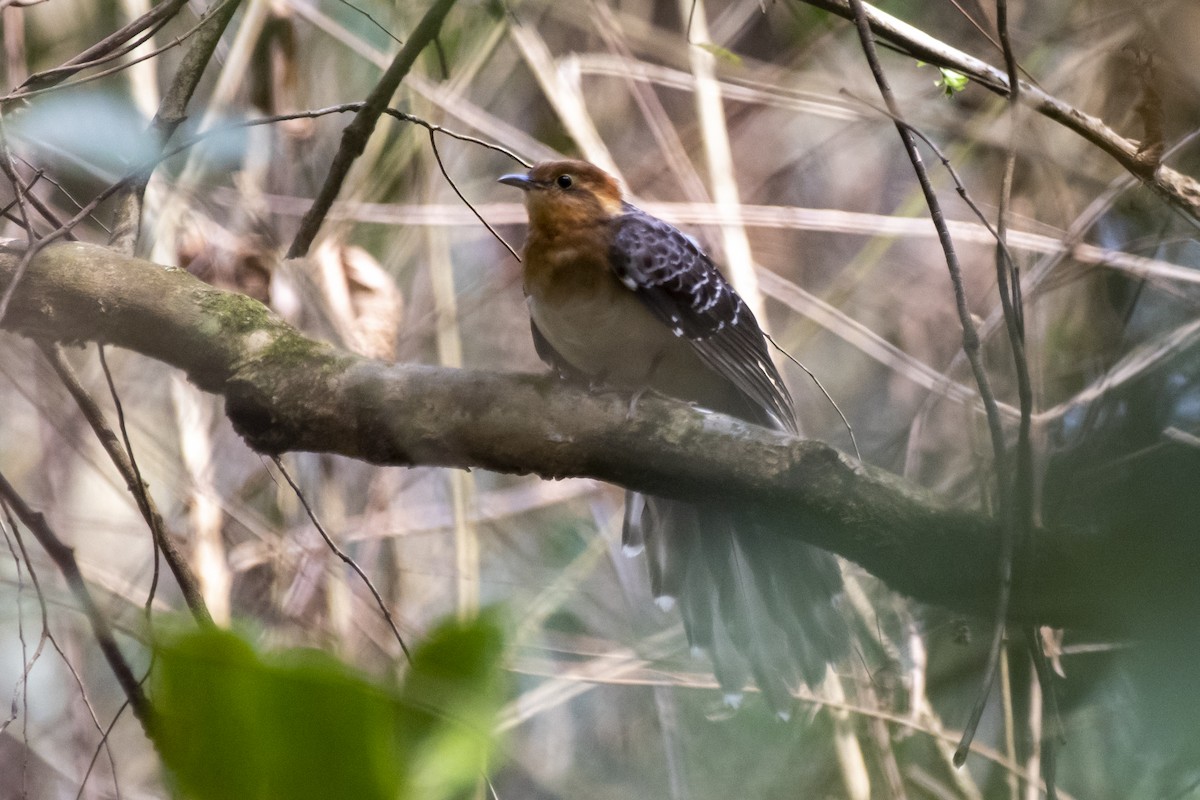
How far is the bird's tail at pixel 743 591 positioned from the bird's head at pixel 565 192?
0.69m

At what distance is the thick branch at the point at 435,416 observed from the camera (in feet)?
5.27

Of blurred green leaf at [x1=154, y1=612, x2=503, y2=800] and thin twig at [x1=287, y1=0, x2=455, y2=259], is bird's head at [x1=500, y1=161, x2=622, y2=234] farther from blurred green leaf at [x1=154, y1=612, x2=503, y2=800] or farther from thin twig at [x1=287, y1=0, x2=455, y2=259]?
blurred green leaf at [x1=154, y1=612, x2=503, y2=800]

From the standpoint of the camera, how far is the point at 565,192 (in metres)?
2.52

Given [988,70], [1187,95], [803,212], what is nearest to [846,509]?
[1187,95]

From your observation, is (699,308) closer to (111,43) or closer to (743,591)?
(743,591)

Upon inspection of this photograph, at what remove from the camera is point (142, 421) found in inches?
122

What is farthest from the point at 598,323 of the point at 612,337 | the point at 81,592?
the point at 81,592

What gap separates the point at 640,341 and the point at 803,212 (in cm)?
94

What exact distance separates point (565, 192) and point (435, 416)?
101 cm

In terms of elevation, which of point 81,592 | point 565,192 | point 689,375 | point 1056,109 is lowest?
point 81,592

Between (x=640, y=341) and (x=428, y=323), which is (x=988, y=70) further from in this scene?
(x=428, y=323)

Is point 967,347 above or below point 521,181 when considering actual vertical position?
below

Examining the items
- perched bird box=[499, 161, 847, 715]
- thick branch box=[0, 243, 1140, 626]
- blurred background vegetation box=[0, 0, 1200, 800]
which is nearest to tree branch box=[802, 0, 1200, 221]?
blurred background vegetation box=[0, 0, 1200, 800]

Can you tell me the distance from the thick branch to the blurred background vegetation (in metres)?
0.17
